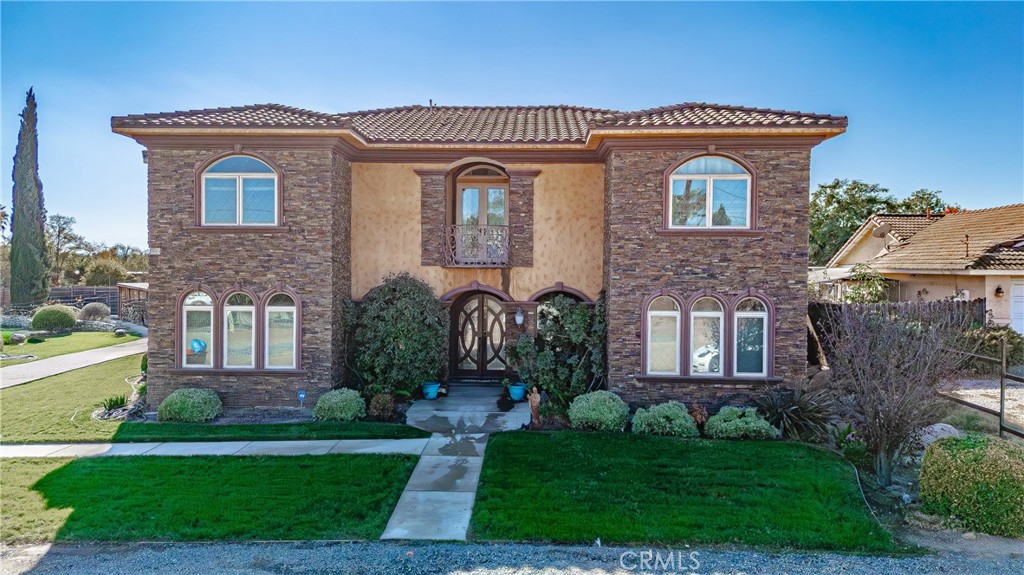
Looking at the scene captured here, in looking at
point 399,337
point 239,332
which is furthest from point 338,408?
point 239,332

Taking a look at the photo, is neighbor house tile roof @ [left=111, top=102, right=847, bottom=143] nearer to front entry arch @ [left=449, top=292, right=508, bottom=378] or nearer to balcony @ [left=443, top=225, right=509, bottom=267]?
balcony @ [left=443, top=225, right=509, bottom=267]

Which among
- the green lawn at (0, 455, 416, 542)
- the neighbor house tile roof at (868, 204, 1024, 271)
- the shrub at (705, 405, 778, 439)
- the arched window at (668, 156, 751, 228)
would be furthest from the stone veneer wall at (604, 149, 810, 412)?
the neighbor house tile roof at (868, 204, 1024, 271)

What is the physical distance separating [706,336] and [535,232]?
453 cm

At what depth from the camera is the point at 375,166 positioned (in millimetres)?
12555

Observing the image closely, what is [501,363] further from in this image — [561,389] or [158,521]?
[158,521]

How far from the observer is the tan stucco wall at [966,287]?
16406 mm

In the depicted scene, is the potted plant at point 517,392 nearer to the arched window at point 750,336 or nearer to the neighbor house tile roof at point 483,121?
the arched window at point 750,336

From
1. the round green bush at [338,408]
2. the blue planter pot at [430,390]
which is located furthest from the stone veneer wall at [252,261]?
the blue planter pot at [430,390]

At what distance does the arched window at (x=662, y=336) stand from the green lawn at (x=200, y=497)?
212 inches

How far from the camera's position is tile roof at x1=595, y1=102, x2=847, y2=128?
10.2 m

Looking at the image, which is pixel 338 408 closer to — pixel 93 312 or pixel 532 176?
pixel 532 176

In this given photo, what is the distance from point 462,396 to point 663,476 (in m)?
5.87

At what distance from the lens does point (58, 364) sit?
1728cm

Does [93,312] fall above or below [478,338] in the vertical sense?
below
